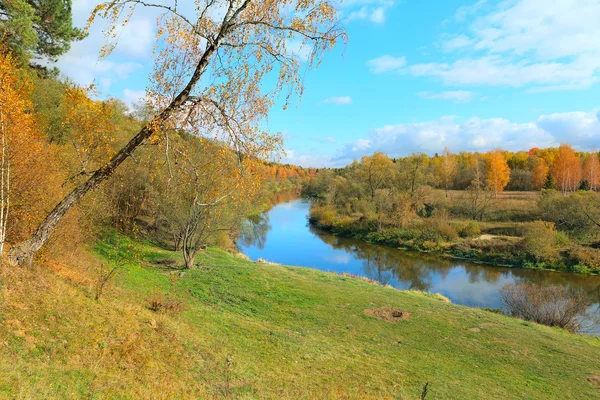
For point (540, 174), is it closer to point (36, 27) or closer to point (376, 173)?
point (376, 173)

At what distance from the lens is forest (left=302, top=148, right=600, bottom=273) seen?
3256 centimetres

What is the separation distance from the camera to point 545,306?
1755cm

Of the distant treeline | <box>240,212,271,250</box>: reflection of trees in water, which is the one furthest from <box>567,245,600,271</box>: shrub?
<box>240,212,271,250</box>: reflection of trees in water

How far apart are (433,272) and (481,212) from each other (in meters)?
21.3

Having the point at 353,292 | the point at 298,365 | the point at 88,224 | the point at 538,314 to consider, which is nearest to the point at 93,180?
the point at 298,365

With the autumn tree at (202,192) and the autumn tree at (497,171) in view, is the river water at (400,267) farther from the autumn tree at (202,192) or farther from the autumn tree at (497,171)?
the autumn tree at (497,171)

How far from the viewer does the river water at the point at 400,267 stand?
24688 mm

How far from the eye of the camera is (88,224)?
14422mm

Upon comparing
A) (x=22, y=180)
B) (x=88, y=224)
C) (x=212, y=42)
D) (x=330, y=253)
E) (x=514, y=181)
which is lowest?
(x=330, y=253)

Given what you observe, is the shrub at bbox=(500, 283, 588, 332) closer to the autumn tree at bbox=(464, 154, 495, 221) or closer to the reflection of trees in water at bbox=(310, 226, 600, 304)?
the reflection of trees in water at bbox=(310, 226, 600, 304)

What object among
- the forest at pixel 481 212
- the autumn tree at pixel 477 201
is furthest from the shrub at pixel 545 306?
the autumn tree at pixel 477 201

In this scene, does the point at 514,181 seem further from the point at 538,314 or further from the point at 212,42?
the point at 212,42

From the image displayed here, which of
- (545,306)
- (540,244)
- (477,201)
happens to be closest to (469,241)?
(540,244)

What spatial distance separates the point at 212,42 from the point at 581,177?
7263cm
